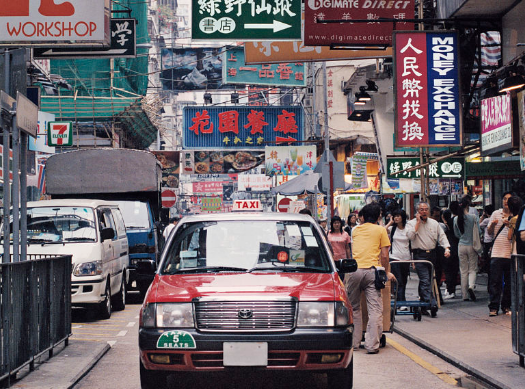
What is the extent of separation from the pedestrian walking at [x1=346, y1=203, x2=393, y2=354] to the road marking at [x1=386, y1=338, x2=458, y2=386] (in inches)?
16.3

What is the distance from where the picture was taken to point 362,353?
975 cm

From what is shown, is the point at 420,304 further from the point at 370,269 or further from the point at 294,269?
the point at 294,269

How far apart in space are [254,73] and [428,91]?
25316 millimetres

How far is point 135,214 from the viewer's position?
Result: 18.3 m

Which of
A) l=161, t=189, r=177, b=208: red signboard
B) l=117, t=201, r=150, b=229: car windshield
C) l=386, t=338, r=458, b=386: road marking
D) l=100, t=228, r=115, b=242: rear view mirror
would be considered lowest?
l=386, t=338, r=458, b=386: road marking

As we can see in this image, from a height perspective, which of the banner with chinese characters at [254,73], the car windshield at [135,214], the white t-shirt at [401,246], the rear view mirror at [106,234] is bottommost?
the white t-shirt at [401,246]

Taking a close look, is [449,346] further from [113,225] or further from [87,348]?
[113,225]

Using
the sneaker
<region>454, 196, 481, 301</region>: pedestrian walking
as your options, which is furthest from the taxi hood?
the sneaker

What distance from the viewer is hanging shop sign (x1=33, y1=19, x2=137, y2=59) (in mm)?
16188

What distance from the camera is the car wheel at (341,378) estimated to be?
680cm

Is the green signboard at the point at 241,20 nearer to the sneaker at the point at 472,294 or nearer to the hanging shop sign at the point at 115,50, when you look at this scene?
the hanging shop sign at the point at 115,50

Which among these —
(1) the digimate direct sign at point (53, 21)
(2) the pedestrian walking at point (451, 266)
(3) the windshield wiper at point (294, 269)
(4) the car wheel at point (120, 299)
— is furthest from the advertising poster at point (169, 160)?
(3) the windshield wiper at point (294, 269)

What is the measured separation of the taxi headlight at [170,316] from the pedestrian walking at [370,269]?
3.45m

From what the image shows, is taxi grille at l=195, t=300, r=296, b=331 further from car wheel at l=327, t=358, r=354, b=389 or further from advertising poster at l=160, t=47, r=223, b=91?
advertising poster at l=160, t=47, r=223, b=91
